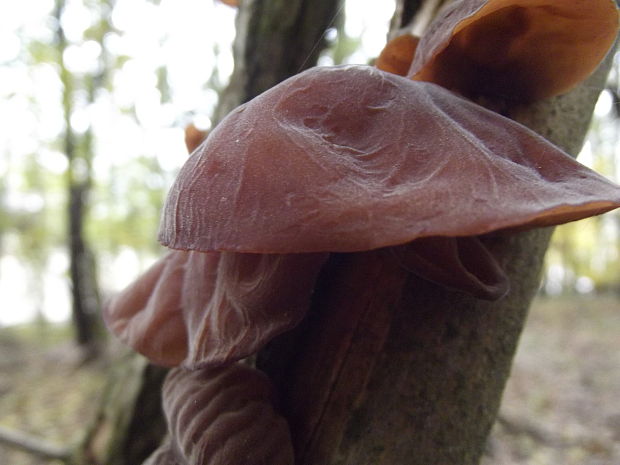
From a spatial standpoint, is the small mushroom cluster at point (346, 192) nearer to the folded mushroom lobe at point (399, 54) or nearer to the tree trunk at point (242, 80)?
the folded mushroom lobe at point (399, 54)

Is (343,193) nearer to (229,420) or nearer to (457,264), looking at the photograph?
(457,264)

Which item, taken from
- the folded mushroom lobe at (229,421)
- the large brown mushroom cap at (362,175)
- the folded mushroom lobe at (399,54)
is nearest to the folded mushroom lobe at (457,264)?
the large brown mushroom cap at (362,175)

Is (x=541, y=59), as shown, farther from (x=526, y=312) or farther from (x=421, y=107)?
(x=526, y=312)

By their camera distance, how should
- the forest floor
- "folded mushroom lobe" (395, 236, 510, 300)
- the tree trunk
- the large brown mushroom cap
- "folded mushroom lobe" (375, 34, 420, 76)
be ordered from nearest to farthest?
the large brown mushroom cap < "folded mushroom lobe" (395, 236, 510, 300) < "folded mushroom lobe" (375, 34, 420, 76) < the tree trunk < the forest floor

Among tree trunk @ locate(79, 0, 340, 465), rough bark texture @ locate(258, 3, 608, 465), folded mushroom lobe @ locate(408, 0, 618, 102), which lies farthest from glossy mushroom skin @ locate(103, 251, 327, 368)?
tree trunk @ locate(79, 0, 340, 465)

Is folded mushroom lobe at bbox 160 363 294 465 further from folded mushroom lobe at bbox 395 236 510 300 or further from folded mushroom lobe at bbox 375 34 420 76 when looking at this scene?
folded mushroom lobe at bbox 375 34 420 76

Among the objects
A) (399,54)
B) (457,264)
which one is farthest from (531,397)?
(457,264)
